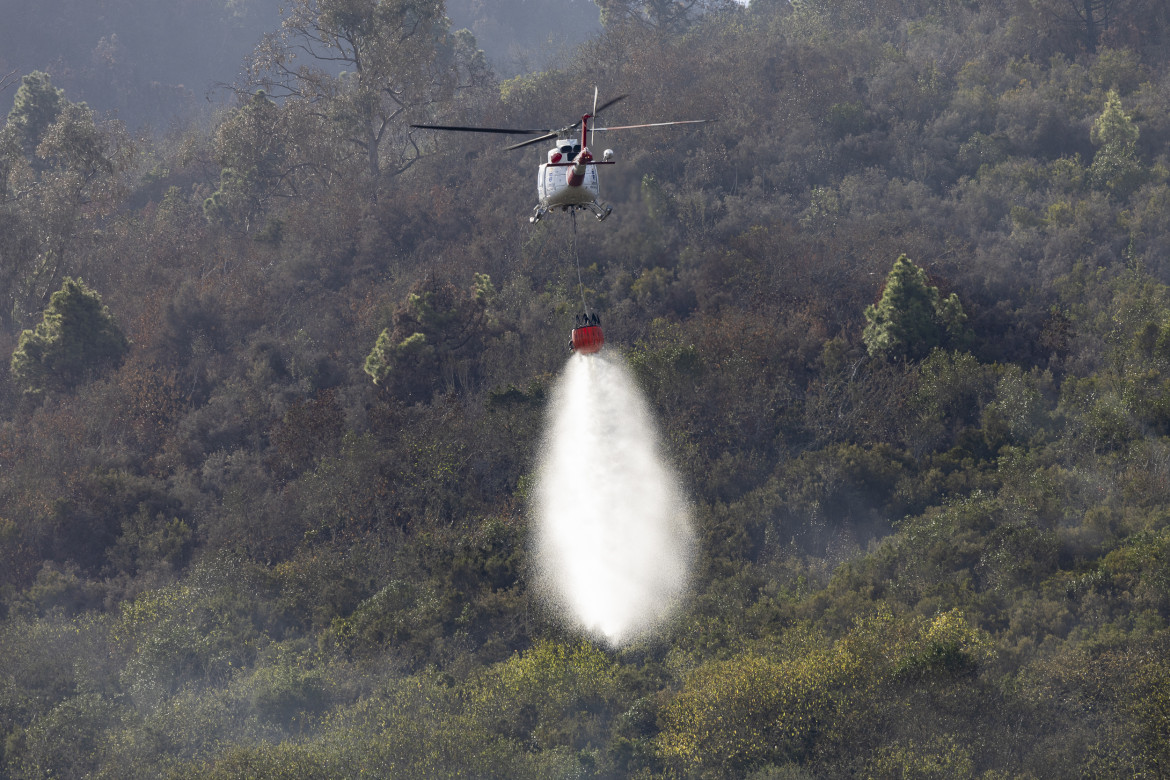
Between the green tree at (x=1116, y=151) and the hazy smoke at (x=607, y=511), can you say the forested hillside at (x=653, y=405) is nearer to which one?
the green tree at (x=1116, y=151)

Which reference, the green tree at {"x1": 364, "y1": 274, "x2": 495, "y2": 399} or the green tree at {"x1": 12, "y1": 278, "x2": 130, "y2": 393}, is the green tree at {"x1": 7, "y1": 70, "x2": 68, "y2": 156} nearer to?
the green tree at {"x1": 12, "y1": 278, "x2": 130, "y2": 393}

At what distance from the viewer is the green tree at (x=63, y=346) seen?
45625 millimetres

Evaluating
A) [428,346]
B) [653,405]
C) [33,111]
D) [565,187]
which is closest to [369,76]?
[428,346]

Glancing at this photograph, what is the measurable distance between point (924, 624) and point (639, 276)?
2401 centimetres

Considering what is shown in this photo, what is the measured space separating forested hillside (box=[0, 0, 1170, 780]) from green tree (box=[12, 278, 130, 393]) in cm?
20

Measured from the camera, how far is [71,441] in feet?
137

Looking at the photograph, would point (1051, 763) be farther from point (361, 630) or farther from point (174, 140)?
point (174, 140)

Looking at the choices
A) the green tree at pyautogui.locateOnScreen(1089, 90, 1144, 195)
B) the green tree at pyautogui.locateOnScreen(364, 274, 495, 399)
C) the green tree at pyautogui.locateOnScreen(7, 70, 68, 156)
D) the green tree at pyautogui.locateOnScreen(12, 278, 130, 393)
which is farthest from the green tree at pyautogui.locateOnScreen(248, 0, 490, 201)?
the green tree at pyautogui.locateOnScreen(1089, 90, 1144, 195)

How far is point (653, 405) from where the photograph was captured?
38.2 meters

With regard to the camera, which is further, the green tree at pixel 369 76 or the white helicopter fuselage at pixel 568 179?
the green tree at pixel 369 76

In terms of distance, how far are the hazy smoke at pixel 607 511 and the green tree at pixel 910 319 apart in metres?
10.5

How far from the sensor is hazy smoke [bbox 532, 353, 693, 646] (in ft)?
106

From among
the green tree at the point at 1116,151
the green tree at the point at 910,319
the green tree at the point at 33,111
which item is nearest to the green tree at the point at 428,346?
the green tree at the point at 910,319

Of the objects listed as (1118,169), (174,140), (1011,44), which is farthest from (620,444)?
(174,140)
